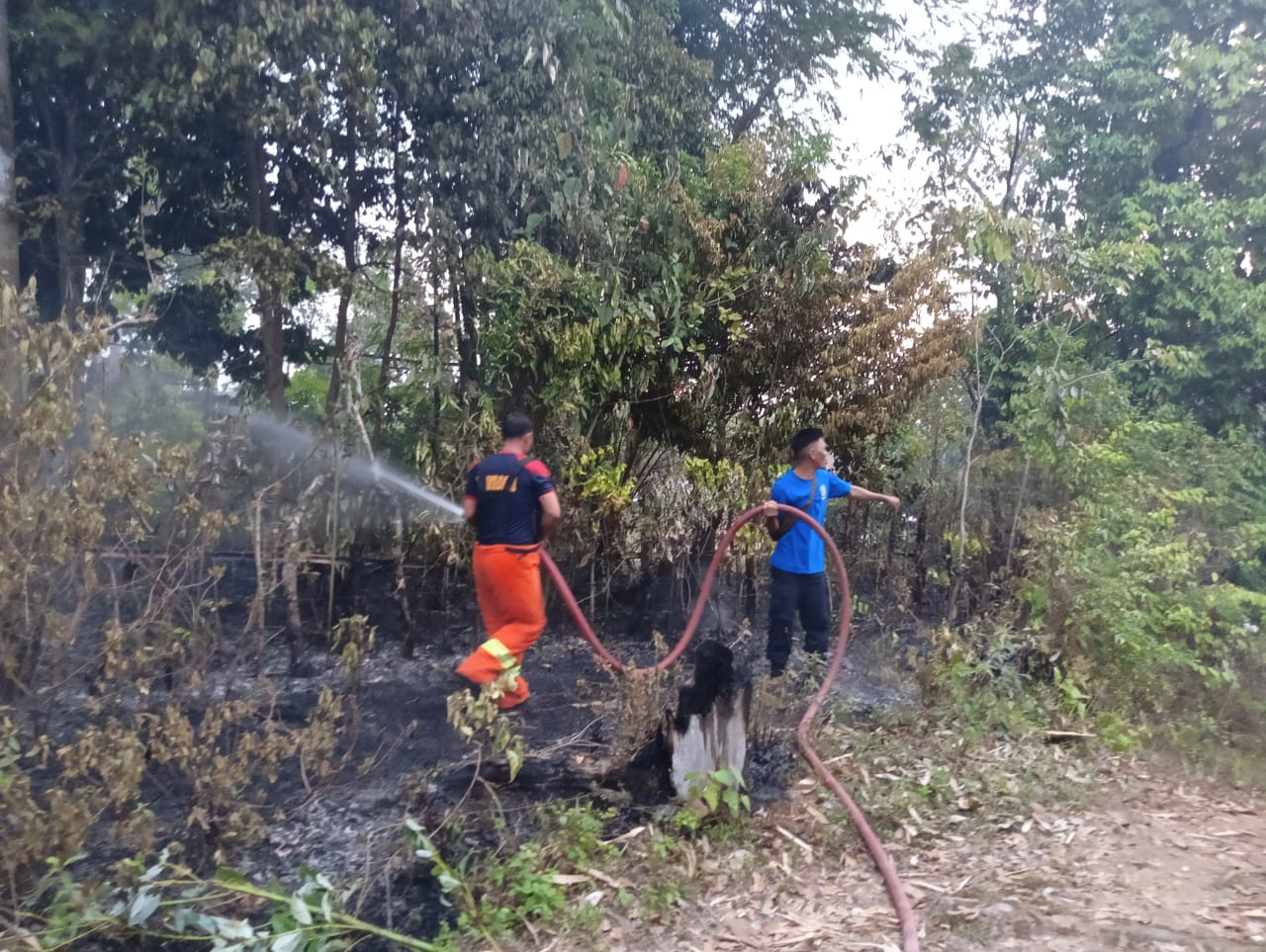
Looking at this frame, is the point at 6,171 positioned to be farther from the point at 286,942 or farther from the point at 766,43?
the point at 766,43

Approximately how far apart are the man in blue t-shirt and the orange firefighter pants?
54.2 inches

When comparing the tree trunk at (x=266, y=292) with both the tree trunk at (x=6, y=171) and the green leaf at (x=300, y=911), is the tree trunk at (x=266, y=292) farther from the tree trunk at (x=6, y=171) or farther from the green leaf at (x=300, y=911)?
the green leaf at (x=300, y=911)

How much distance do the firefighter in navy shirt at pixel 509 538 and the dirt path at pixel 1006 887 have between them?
5.52ft

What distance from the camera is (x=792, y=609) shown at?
5969 mm

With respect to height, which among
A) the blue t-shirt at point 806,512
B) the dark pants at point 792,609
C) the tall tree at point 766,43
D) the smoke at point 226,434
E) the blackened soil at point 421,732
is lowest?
the blackened soil at point 421,732

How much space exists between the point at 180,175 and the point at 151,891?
5529mm

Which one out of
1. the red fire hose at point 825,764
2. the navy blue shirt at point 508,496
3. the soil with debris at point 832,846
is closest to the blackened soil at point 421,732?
the soil with debris at point 832,846

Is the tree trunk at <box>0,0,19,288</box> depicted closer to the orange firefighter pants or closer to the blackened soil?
the blackened soil

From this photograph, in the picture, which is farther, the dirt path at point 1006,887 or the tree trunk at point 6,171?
the tree trunk at point 6,171

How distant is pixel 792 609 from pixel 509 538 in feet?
5.51

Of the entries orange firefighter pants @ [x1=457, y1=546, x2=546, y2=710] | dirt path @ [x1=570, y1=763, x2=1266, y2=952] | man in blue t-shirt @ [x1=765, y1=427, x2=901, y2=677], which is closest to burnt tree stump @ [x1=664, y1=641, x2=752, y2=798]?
dirt path @ [x1=570, y1=763, x2=1266, y2=952]

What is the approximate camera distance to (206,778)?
4094mm

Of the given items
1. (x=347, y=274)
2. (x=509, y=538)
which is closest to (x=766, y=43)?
(x=347, y=274)

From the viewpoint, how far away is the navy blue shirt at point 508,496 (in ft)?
18.1
